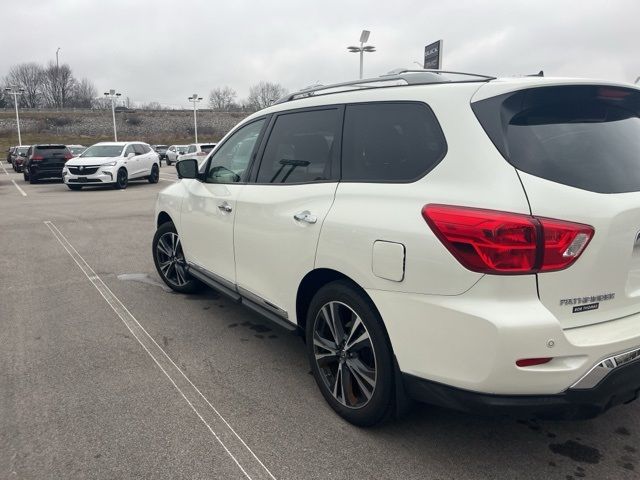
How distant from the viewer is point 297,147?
11.1ft

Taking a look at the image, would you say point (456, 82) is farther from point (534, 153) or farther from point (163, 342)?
point (163, 342)

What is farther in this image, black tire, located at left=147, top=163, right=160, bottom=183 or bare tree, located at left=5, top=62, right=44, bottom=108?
bare tree, located at left=5, top=62, right=44, bottom=108

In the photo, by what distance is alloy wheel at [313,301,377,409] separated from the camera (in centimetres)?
270

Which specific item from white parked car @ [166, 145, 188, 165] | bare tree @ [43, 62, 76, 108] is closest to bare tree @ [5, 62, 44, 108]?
bare tree @ [43, 62, 76, 108]

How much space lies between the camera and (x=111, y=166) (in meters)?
18.1

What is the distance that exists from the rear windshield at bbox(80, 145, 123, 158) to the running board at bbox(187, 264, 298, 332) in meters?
16.1

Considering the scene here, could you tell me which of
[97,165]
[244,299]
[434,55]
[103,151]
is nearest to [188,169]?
→ [244,299]

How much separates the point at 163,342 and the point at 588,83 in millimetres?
3437

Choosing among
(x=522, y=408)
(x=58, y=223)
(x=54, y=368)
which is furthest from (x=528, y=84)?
(x=58, y=223)

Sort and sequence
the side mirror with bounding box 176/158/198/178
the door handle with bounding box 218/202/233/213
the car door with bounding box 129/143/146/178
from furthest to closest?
1. the car door with bounding box 129/143/146/178
2. the side mirror with bounding box 176/158/198/178
3. the door handle with bounding box 218/202/233/213

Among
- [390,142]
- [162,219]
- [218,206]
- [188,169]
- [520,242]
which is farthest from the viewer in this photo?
[162,219]

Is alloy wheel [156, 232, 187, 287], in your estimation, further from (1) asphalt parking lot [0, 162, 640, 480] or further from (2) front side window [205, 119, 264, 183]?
(2) front side window [205, 119, 264, 183]

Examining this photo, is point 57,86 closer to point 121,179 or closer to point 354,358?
point 121,179

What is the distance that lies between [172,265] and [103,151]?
52.1 feet
